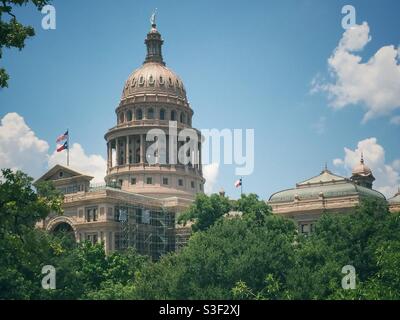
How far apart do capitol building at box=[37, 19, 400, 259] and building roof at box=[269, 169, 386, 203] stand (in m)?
0.16

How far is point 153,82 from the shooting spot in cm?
13425

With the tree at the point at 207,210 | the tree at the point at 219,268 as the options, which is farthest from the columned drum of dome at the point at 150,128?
the tree at the point at 219,268

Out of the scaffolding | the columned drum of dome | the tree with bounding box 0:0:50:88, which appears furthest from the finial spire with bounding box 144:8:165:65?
the tree with bounding box 0:0:50:88

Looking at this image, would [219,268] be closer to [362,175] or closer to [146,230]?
[146,230]

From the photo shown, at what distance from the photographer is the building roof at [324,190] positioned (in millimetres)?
108688

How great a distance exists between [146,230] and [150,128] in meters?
23.9

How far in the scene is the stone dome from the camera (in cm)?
13388

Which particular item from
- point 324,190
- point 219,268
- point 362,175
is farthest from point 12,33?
point 362,175

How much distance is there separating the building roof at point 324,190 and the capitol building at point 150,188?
0.16 metres

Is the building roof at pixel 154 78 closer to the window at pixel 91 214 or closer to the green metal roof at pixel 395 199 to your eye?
the window at pixel 91 214

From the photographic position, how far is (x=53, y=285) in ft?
221

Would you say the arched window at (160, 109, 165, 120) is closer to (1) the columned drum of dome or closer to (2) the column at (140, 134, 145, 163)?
(1) the columned drum of dome

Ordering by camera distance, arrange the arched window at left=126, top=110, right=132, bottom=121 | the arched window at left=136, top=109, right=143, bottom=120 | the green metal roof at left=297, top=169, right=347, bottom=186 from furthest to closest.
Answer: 1. the arched window at left=126, top=110, right=132, bottom=121
2. the arched window at left=136, top=109, right=143, bottom=120
3. the green metal roof at left=297, top=169, right=347, bottom=186
